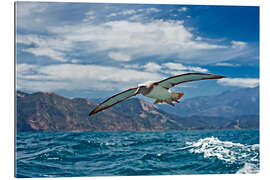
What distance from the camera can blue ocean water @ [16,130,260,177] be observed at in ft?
15.3

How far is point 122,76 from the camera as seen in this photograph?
17.2 feet

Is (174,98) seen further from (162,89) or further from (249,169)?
(249,169)

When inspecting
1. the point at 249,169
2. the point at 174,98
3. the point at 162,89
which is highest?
the point at 162,89

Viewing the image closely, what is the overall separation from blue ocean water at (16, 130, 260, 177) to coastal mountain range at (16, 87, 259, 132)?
190 millimetres

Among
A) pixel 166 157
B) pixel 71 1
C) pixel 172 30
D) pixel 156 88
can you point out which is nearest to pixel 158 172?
pixel 166 157

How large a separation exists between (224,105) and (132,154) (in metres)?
2.11

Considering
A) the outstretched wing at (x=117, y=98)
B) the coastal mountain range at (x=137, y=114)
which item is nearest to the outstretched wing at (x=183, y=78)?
the outstretched wing at (x=117, y=98)

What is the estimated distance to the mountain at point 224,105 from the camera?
5266mm

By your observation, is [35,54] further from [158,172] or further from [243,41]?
[243,41]

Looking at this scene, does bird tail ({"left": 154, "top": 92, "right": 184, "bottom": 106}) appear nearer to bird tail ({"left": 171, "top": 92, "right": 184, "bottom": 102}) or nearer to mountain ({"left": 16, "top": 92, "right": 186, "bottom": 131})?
bird tail ({"left": 171, "top": 92, "right": 184, "bottom": 102})

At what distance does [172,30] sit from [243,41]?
4.16ft

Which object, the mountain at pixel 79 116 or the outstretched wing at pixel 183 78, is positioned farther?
the mountain at pixel 79 116

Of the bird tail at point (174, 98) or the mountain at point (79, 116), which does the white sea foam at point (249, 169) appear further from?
the bird tail at point (174, 98)

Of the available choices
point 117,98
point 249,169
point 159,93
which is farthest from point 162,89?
point 249,169
